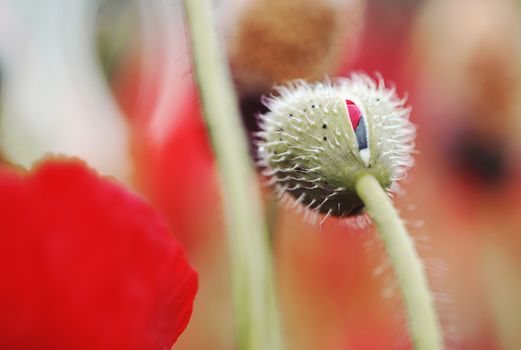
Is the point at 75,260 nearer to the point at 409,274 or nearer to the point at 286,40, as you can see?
the point at 409,274

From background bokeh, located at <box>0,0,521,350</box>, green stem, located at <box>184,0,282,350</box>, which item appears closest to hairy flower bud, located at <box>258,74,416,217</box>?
green stem, located at <box>184,0,282,350</box>

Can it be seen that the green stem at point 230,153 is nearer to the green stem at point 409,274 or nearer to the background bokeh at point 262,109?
the green stem at point 409,274

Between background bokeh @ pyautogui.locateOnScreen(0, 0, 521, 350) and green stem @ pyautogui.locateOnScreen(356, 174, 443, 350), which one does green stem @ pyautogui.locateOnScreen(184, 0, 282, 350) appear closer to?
green stem @ pyautogui.locateOnScreen(356, 174, 443, 350)

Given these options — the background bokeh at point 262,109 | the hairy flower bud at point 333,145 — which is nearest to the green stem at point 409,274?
the hairy flower bud at point 333,145

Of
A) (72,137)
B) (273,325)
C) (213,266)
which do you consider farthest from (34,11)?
(273,325)

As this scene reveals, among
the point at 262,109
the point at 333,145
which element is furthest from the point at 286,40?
the point at 333,145

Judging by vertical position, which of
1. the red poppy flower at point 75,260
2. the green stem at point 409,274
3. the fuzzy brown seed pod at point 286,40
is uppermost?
the fuzzy brown seed pod at point 286,40
